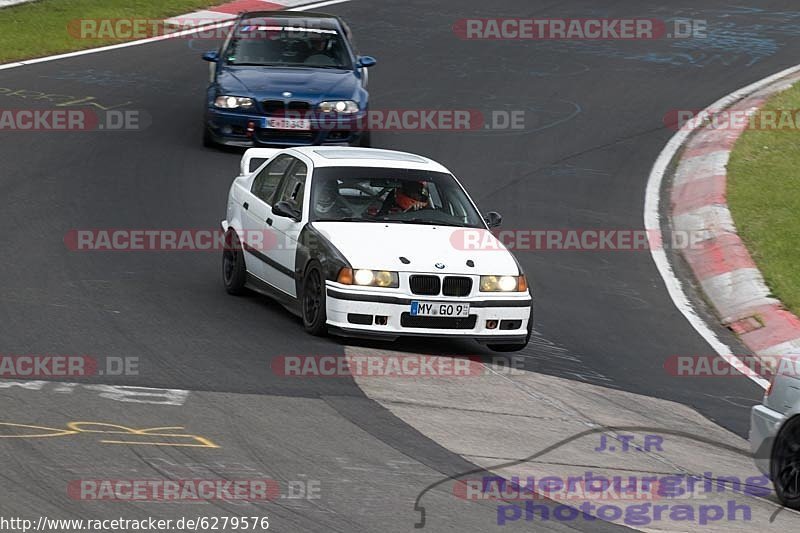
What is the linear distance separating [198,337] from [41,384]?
6.32ft

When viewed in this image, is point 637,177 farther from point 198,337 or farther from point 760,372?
point 198,337

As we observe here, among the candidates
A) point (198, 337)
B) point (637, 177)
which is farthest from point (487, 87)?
point (198, 337)

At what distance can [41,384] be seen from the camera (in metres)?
9.27

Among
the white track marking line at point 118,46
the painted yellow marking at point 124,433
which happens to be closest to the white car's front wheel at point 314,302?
the painted yellow marking at point 124,433

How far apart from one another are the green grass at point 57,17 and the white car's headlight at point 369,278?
1354 cm

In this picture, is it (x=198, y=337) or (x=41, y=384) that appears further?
(x=198, y=337)

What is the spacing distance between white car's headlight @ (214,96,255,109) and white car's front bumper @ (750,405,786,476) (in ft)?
34.8

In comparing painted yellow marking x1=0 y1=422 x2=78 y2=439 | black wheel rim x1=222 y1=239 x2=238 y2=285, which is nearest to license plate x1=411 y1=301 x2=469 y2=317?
black wheel rim x1=222 y1=239 x2=238 y2=285

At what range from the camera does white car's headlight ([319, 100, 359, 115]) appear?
1822 centimetres

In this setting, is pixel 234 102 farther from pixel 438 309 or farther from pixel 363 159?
pixel 438 309

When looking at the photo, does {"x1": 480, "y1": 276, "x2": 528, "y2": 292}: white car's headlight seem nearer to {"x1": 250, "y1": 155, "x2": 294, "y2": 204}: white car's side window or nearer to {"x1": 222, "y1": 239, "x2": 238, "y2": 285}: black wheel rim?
{"x1": 250, "y1": 155, "x2": 294, "y2": 204}: white car's side window

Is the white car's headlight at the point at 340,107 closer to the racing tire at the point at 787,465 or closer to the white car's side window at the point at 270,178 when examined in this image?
the white car's side window at the point at 270,178

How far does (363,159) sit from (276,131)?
19.3 ft

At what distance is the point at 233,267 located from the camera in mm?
12922
